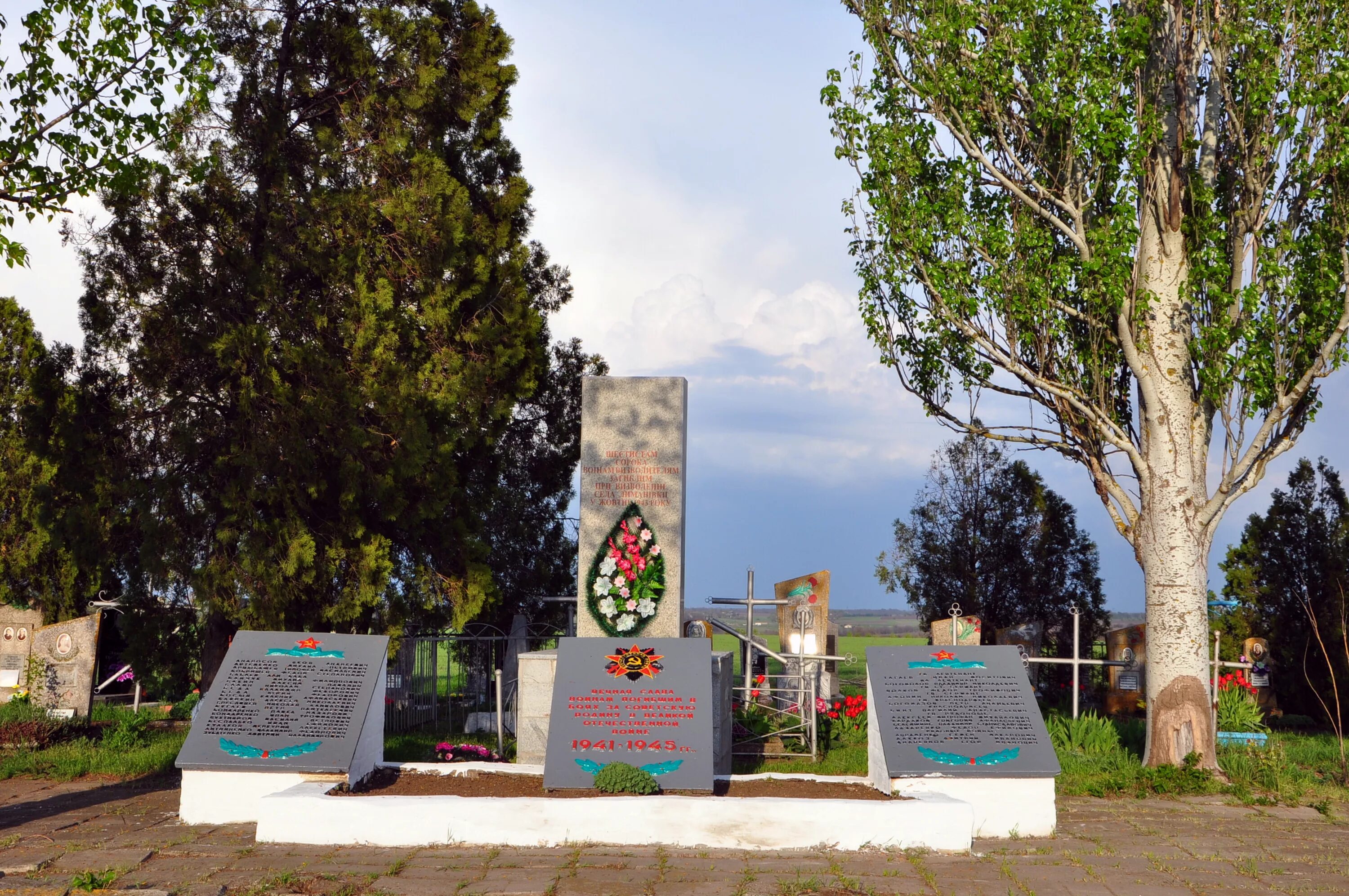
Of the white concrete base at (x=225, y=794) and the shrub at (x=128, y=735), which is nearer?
the white concrete base at (x=225, y=794)

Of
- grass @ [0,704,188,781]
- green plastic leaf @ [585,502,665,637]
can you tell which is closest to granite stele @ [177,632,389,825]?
grass @ [0,704,188,781]

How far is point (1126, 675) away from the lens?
622 inches

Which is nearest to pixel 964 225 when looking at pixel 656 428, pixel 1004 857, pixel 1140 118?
pixel 1140 118

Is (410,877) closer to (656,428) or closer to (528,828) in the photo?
(528,828)

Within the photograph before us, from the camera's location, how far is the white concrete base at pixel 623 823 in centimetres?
650

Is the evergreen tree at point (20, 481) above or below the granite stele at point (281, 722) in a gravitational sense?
above

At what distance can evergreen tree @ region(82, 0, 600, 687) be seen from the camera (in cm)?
1146

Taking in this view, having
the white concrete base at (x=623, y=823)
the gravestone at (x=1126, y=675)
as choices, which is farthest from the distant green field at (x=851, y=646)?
the white concrete base at (x=623, y=823)

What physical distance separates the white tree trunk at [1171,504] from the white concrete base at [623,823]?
4202 mm

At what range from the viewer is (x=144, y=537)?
11.4m

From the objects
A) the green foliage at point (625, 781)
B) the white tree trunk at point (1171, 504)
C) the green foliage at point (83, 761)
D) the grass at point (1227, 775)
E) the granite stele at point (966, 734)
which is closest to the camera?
the green foliage at point (625, 781)

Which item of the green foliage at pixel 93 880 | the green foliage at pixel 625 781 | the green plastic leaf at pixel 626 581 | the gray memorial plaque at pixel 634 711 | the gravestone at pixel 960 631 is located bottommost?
the green foliage at pixel 93 880

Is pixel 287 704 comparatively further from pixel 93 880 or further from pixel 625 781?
pixel 625 781

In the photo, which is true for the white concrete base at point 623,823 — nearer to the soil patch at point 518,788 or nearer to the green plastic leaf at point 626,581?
the soil patch at point 518,788
